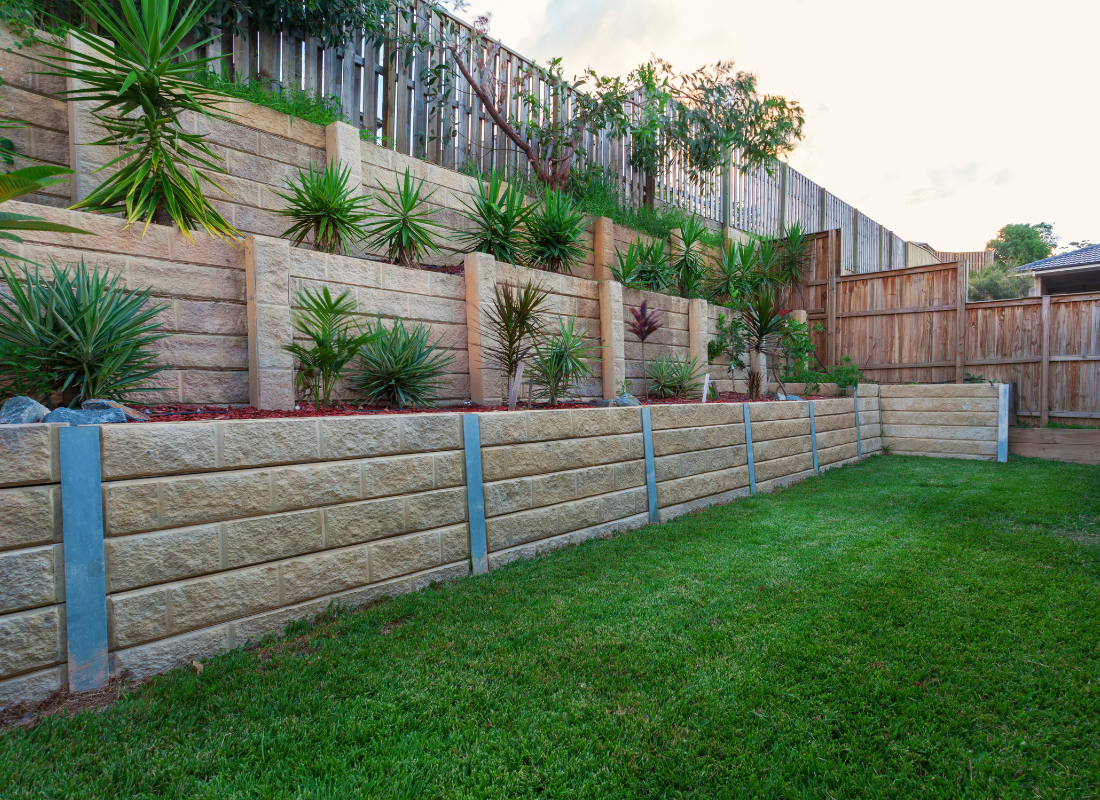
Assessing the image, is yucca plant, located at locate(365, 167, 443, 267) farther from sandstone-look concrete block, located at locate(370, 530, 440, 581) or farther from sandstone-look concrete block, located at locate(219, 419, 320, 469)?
sandstone-look concrete block, located at locate(370, 530, 440, 581)

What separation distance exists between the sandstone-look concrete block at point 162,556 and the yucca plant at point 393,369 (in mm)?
1884

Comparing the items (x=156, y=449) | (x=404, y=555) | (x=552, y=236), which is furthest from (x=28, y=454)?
(x=552, y=236)

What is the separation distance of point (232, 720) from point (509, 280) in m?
4.17

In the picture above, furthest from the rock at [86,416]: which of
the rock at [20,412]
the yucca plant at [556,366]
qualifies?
the yucca plant at [556,366]

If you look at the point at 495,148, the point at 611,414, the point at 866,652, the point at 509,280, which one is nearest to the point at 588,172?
the point at 495,148

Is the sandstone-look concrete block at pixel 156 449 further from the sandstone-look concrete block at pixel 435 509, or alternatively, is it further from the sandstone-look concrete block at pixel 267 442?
the sandstone-look concrete block at pixel 435 509

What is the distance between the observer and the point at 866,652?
2.38 meters

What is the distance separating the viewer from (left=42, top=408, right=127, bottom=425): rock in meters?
2.37

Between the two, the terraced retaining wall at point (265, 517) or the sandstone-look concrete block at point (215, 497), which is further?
the sandstone-look concrete block at point (215, 497)

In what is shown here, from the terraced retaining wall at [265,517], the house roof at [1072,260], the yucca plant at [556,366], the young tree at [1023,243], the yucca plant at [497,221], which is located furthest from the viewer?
the young tree at [1023,243]

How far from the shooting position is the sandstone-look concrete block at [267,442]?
2.40 meters

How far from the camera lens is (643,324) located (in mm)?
6527

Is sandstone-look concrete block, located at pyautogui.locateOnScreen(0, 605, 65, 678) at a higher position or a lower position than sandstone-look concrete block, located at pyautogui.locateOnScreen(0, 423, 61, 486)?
lower

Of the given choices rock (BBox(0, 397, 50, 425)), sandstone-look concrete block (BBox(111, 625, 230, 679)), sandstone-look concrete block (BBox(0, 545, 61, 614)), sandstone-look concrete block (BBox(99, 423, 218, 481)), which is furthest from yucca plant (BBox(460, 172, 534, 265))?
sandstone-look concrete block (BBox(0, 545, 61, 614))
